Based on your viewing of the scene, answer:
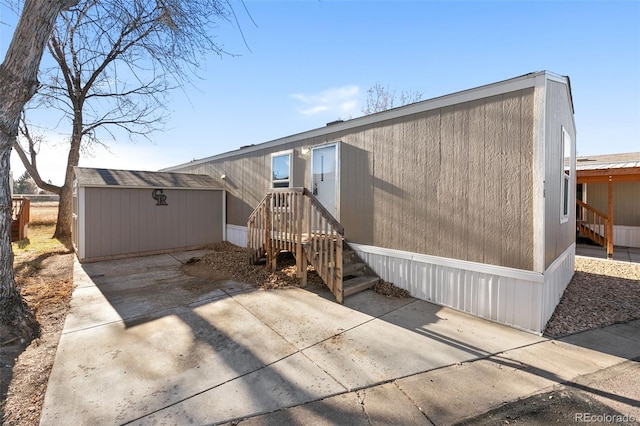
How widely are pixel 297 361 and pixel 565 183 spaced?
20.8ft

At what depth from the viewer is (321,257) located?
508 cm

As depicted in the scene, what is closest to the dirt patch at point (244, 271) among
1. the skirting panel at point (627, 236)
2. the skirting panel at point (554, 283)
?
the skirting panel at point (554, 283)

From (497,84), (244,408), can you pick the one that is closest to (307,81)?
(497,84)

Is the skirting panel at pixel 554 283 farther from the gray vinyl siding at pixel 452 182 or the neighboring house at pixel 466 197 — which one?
the gray vinyl siding at pixel 452 182

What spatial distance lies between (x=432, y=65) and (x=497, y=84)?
4.77 metres

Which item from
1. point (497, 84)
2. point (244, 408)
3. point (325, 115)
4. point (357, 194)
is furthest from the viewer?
point (325, 115)

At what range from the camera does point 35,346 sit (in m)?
3.22

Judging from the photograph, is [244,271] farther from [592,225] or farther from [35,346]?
[592,225]

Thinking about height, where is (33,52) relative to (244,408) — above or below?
above

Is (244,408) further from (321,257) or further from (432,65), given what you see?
(432,65)

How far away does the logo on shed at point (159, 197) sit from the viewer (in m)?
8.98

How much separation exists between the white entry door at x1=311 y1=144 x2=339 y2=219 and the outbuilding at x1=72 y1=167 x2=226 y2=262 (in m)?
4.99

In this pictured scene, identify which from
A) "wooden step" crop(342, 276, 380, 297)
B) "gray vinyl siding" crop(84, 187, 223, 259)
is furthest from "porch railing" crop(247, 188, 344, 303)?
"gray vinyl siding" crop(84, 187, 223, 259)

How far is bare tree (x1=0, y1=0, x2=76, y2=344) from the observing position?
134 inches
